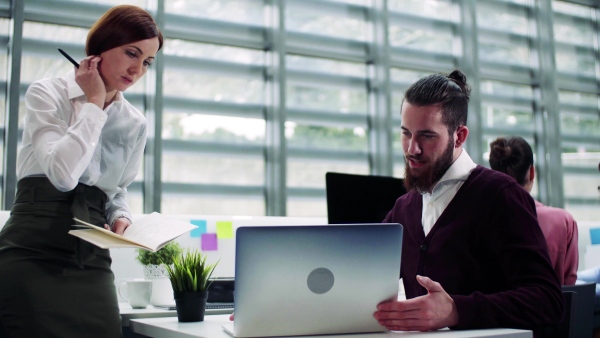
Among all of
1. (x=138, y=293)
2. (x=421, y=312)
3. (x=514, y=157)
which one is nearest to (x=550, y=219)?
(x=514, y=157)

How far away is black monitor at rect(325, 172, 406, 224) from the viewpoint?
2699 millimetres

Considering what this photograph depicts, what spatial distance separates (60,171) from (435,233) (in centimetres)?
104

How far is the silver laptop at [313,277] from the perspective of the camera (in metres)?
1.32

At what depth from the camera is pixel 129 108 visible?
84.6 inches

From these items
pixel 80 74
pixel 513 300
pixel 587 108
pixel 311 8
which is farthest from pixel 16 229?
pixel 587 108

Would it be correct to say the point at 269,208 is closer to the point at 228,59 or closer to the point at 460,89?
the point at 228,59

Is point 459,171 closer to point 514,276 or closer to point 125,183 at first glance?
point 514,276

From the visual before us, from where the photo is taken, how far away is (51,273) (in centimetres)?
177

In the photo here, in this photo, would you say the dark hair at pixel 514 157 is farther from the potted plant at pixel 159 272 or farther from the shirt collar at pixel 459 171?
the potted plant at pixel 159 272

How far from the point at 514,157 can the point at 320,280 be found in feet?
6.33

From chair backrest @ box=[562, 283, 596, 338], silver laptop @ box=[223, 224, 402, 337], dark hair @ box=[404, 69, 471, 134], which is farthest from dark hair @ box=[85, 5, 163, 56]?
chair backrest @ box=[562, 283, 596, 338]

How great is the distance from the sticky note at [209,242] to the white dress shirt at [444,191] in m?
1.41

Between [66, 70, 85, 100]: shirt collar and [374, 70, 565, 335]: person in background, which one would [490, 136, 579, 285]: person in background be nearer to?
[374, 70, 565, 335]: person in background

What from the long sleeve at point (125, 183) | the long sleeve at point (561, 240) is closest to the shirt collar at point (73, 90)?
the long sleeve at point (125, 183)
